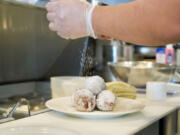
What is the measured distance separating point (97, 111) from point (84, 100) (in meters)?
0.06

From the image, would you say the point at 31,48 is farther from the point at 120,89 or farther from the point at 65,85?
the point at 120,89

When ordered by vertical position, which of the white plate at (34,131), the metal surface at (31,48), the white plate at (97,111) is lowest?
the white plate at (34,131)

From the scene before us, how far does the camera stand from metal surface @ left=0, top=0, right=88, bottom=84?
3.50ft

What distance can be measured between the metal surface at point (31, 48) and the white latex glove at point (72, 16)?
346 mm

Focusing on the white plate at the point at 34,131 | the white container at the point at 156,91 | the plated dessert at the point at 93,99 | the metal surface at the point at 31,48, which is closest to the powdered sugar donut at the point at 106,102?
the plated dessert at the point at 93,99

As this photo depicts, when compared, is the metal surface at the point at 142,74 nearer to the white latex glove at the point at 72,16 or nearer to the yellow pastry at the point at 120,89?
the yellow pastry at the point at 120,89

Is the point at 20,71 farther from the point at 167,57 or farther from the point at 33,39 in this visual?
the point at 167,57

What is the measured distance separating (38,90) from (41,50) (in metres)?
0.21

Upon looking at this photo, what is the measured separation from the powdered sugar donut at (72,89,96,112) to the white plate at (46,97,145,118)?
0.06ft

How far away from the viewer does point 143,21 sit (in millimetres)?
658

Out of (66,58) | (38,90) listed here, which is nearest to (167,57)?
(66,58)

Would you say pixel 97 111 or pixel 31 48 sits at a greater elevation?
pixel 31 48

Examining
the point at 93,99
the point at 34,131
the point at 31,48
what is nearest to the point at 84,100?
the point at 93,99

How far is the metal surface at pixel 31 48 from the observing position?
107cm
